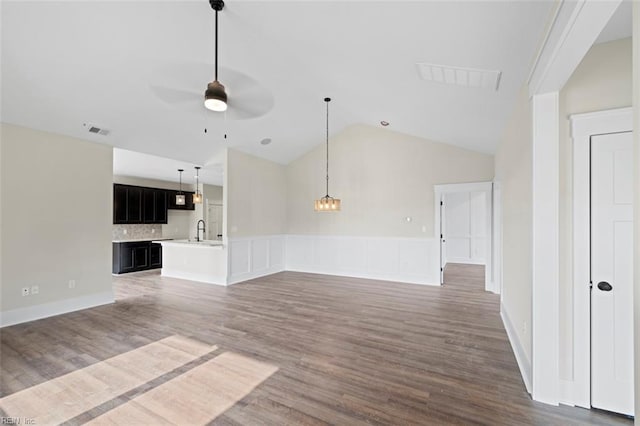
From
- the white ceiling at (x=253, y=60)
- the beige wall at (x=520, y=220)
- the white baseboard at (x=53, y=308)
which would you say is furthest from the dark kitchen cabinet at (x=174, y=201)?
the beige wall at (x=520, y=220)

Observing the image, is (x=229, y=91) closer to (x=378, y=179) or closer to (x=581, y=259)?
(x=378, y=179)

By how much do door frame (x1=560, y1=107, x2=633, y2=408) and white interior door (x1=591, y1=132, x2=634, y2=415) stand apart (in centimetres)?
3

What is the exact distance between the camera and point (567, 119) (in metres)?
2.18

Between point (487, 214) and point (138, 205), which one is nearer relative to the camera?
point (487, 214)

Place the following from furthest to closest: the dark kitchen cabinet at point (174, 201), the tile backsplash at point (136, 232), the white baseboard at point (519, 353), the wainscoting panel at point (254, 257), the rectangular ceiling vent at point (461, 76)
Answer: the dark kitchen cabinet at point (174, 201)
the tile backsplash at point (136, 232)
the wainscoting panel at point (254, 257)
the rectangular ceiling vent at point (461, 76)
the white baseboard at point (519, 353)

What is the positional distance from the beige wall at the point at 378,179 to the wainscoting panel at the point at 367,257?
206mm

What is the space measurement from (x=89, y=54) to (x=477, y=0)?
3.79 metres

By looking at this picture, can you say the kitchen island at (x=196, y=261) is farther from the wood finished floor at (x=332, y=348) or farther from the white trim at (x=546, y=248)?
the white trim at (x=546, y=248)

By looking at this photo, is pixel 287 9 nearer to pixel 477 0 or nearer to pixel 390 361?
pixel 477 0

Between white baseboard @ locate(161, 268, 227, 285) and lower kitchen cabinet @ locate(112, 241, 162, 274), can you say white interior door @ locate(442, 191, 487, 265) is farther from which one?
lower kitchen cabinet @ locate(112, 241, 162, 274)

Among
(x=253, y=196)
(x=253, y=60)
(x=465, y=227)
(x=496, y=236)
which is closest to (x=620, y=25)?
(x=253, y=60)

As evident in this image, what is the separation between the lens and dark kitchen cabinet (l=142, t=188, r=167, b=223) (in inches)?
324

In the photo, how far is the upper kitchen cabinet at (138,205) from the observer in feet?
24.8

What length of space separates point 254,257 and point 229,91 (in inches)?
160
